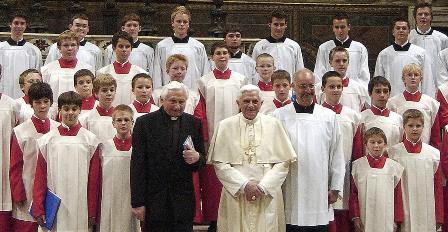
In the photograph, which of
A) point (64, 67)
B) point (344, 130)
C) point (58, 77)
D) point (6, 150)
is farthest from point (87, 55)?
point (344, 130)

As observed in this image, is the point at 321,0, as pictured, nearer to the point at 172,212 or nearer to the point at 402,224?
the point at 402,224

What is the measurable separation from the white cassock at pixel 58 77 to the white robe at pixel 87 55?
54 cm

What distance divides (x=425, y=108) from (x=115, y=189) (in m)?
3.29

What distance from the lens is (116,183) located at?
672 cm

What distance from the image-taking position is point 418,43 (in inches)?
395

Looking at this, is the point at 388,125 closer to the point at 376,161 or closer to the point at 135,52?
the point at 376,161

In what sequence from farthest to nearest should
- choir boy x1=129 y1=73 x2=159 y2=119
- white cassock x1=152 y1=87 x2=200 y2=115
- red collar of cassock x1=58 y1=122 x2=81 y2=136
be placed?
white cassock x1=152 y1=87 x2=200 y2=115 < choir boy x1=129 y1=73 x2=159 y2=119 < red collar of cassock x1=58 y1=122 x2=81 y2=136

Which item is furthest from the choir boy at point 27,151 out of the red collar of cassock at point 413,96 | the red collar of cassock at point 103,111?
the red collar of cassock at point 413,96

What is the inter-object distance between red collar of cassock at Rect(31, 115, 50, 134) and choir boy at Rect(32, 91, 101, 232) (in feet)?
0.64

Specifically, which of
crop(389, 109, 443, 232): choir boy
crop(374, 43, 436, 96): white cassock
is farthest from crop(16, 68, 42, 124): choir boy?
crop(374, 43, 436, 96): white cassock

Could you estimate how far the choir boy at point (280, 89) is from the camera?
7633 mm

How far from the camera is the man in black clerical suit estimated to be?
6066 millimetres

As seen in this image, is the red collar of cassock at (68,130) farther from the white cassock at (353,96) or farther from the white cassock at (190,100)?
the white cassock at (353,96)

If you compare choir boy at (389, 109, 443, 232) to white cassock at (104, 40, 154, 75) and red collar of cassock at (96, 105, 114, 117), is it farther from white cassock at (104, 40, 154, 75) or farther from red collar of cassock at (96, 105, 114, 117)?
white cassock at (104, 40, 154, 75)
